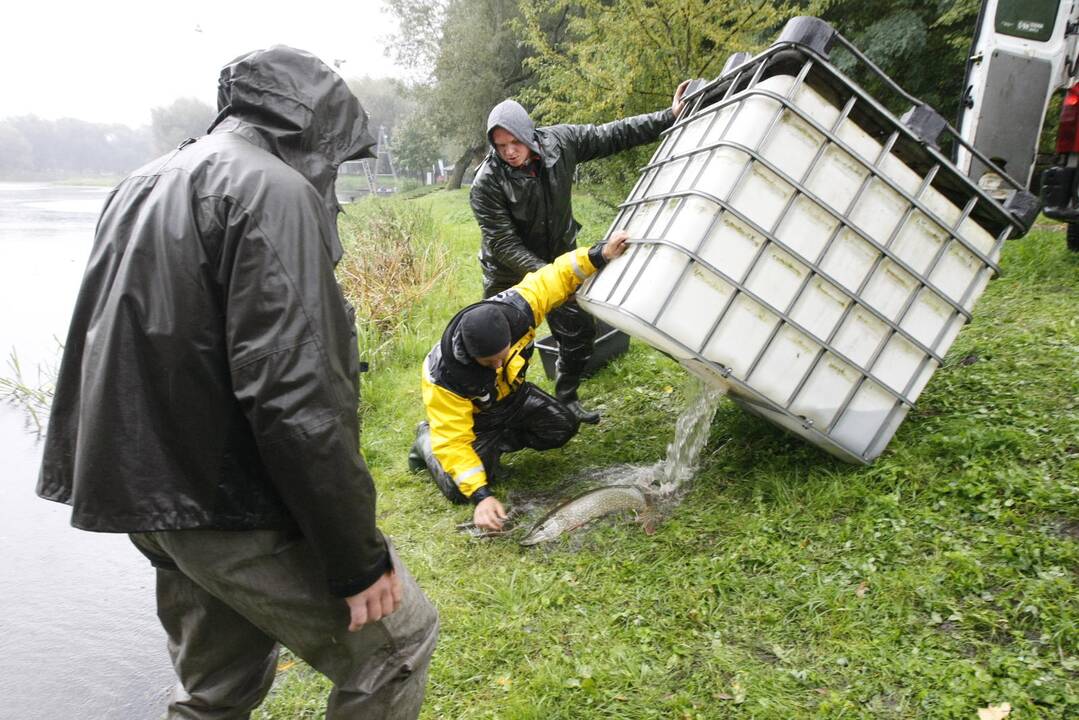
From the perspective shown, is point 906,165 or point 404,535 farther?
point 404,535

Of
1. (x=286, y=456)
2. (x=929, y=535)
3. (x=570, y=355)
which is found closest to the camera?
(x=286, y=456)

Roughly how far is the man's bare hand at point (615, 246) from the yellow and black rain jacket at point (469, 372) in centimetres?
8

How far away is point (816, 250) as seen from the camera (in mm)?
2629

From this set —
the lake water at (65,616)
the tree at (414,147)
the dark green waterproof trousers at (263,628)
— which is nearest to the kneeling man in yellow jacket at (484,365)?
the dark green waterproof trousers at (263,628)

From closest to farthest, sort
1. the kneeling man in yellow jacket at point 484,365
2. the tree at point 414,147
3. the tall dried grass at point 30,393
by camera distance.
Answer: the kneeling man in yellow jacket at point 484,365 → the tall dried grass at point 30,393 → the tree at point 414,147

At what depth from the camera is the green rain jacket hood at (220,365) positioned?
1.37m

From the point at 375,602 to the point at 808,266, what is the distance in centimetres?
203

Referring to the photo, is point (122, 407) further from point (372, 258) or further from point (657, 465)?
point (372, 258)

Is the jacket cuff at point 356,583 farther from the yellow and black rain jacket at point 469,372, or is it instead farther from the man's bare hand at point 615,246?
the man's bare hand at point 615,246

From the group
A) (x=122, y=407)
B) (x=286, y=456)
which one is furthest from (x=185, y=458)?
(x=286, y=456)

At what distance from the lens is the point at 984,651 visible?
6.96ft

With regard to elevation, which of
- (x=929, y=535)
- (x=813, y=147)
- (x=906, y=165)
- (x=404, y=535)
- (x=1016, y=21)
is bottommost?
(x=404, y=535)

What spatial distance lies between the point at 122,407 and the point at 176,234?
0.39 meters

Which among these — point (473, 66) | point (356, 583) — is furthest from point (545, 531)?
point (473, 66)
